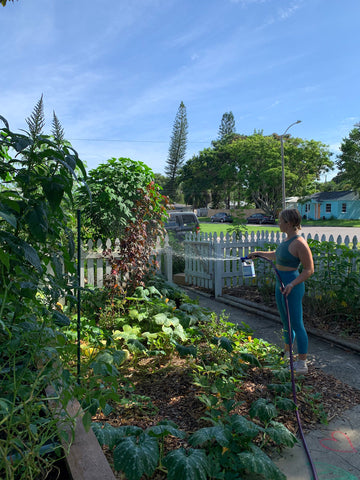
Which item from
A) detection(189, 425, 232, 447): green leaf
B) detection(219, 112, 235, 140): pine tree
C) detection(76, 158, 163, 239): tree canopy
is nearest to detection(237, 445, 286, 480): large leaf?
detection(189, 425, 232, 447): green leaf

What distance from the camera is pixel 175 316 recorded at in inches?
174

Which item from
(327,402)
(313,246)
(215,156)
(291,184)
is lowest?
(327,402)

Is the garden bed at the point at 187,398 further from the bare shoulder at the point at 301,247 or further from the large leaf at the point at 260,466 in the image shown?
the bare shoulder at the point at 301,247

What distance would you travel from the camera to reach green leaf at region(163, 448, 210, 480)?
1676 millimetres

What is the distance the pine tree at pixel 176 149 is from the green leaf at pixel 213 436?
62.0 m

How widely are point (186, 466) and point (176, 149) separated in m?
63.7

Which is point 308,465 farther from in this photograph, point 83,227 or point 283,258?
point 83,227

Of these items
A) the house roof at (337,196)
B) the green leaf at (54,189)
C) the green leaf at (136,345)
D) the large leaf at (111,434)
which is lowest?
the green leaf at (136,345)

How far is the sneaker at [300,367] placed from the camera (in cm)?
346

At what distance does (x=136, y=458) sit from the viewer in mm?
1732

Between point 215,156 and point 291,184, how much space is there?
19.4m

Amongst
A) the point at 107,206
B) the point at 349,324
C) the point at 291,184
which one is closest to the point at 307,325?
the point at 349,324

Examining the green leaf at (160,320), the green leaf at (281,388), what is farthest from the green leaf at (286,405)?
the green leaf at (160,320)

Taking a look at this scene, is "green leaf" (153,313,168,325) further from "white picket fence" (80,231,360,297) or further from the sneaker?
"white picket fence" (80,231,360,297)
